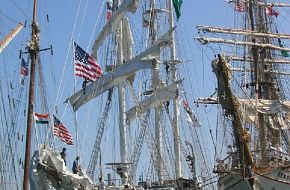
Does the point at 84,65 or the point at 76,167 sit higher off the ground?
the point at 84,65

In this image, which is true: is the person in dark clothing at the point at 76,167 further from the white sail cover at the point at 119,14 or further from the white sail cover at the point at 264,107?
the white sail cover at the point at 264,107

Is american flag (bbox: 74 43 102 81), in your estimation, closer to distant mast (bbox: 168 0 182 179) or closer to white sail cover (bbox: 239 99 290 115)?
distant mast (bbox: 168 0 182 179)

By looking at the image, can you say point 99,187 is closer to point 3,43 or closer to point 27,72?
point 27,72

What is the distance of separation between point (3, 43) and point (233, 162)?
57.2ft

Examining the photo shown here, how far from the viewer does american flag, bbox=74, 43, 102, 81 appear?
37.5m

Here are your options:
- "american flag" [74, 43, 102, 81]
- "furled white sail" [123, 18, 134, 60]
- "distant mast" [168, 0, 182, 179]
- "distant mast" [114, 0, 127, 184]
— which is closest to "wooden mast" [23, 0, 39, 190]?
"american flag" [74, 43, 102, 81]

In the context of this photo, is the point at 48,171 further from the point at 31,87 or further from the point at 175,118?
the point at 175,118

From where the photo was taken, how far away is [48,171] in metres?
30.0

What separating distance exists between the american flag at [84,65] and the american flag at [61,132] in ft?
10.3

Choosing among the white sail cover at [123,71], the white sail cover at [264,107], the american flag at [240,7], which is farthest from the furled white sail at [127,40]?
the american flag at [240,7]

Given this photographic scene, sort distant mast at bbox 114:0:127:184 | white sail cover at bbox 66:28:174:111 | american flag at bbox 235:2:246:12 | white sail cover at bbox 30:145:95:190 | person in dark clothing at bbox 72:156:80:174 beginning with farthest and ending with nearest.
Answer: american flag at bbox 235:2:246:12 → white sail cover at bbox 66:28:174:111 → distant mast at bbox 114:0:127:184 → person in dark clothing at bbox 72:156:80:174 → white sail cover at bbox 30:145:95:190

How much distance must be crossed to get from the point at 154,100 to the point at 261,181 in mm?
16745

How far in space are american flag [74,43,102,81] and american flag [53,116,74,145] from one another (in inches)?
124

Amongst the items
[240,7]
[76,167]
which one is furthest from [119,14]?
[76,167]
